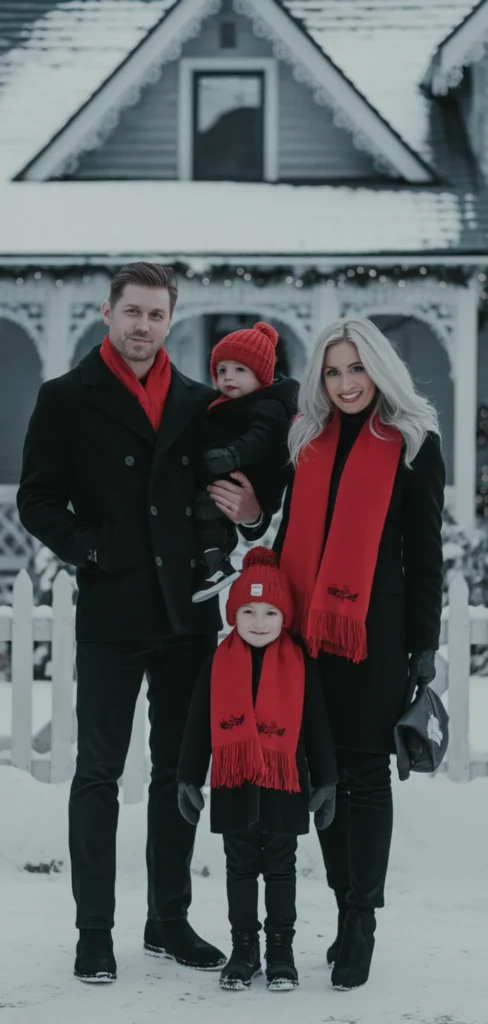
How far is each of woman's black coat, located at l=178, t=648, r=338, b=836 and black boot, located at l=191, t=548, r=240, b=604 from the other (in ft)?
0.74

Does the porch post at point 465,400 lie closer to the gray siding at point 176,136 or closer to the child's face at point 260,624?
the gray siding at point 176,136

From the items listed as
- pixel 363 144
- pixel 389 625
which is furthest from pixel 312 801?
pixel 363 144

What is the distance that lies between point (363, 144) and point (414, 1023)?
9663 millimetres

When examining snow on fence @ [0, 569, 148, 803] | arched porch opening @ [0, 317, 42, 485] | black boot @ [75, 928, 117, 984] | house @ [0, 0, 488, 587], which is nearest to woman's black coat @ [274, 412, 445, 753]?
black boot @ [75, 928, 117, 984]

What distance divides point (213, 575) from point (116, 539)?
0.34m

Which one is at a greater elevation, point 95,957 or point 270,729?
point 270,729

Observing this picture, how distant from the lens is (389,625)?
4074 mm

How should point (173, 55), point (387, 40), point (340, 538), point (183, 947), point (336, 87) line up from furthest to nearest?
1. point (387, 40)
2. point (173, 55)
3. point (336, 87)
4. point (183, 947)
5. point (340, 538)

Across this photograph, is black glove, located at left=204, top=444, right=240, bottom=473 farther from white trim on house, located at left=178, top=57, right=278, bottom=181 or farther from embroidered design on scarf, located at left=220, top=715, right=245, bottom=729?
white trim on house, located at left=178, top=57, right=278, bottom=181

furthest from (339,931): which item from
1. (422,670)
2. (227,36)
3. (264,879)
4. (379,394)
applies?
(227,36)

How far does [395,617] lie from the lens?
4.09 meters

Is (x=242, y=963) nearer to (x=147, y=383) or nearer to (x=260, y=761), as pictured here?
(x=260, y=761)

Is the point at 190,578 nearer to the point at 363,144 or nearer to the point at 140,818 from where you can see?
the point at 140,818

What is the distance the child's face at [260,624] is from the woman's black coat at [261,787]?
72mm
